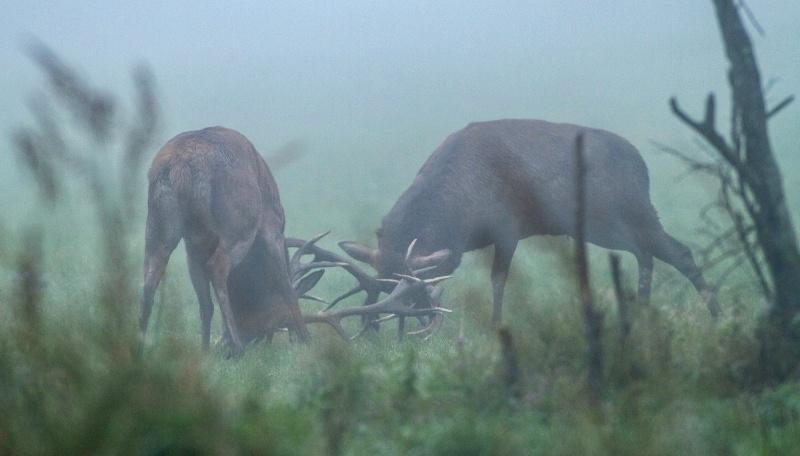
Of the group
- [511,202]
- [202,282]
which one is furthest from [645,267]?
[202,282]

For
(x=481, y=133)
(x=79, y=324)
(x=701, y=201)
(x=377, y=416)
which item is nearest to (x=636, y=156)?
(x=481, y=133)

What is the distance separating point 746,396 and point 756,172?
1.16m

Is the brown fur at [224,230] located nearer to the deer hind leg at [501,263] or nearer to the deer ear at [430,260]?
the deer ear at [430,260]

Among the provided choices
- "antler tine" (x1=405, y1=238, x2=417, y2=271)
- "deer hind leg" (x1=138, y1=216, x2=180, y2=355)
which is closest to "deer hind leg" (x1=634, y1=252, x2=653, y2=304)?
"antler tine" (x1=405, y1=238, x2=417, y2=271)

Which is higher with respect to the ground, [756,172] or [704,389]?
[756,172]

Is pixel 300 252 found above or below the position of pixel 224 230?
below

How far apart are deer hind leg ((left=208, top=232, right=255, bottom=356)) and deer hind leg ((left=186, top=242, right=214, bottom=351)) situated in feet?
1.01

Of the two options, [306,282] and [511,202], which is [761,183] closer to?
[511,202]

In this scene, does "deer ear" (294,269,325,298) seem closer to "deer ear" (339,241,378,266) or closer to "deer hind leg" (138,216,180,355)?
"deer ear" (339,241,378,266)

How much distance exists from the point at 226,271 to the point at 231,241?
29 cm

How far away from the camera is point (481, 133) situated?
11.2m

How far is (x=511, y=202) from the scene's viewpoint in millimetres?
10922

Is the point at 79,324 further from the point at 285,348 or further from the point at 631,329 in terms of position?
the point at 285,348

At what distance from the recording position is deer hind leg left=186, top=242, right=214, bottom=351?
995 centimetres
